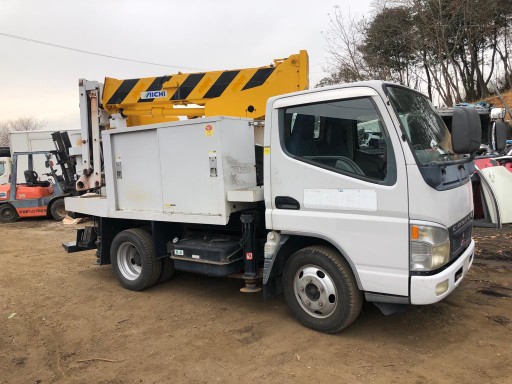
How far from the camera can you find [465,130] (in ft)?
10.8

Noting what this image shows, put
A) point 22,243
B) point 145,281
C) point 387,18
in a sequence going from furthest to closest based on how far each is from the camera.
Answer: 1. point 387,18
2. point 22,243
3. point 145,281

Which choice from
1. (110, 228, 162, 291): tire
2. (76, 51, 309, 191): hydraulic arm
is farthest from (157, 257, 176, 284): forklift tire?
(76, 51, 309, 191): hydraulic arm

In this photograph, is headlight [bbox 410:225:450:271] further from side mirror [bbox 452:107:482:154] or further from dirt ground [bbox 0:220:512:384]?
dirt ground [bbox 0:220:512:384]

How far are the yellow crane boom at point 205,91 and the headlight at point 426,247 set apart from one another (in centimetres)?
251

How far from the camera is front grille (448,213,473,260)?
365cm

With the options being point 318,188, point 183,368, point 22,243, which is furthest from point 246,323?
point 22,243

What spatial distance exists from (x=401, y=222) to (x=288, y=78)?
251 cm

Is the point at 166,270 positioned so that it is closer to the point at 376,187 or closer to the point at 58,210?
the point at 376,187

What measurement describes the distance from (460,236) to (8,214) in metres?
14.0

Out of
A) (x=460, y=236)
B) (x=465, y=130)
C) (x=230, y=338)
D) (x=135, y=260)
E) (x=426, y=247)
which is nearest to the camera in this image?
(x=465, y=130)

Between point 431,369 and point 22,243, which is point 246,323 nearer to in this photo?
point 431,369

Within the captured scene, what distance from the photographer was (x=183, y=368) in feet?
11.8

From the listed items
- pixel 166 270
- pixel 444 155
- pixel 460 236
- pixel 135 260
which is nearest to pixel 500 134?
pixel 444 155

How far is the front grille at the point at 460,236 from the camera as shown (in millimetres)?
3646
